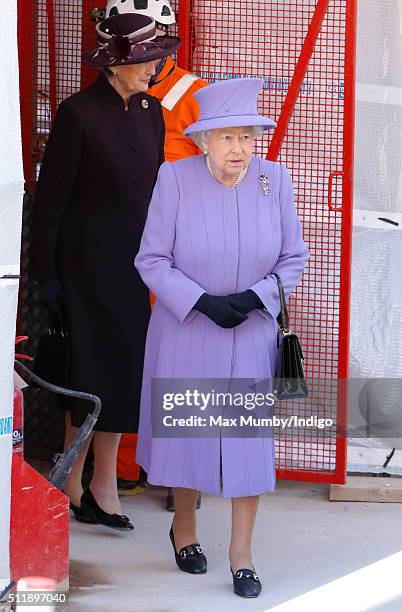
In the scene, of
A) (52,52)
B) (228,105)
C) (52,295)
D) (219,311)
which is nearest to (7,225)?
(219,311)

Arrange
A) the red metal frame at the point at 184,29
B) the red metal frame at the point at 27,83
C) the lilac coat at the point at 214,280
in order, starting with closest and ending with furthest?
the lilac coat at the point at 214,280 < the red metal frame at the point at 184,29 < the red metal frame at the point at 27,83

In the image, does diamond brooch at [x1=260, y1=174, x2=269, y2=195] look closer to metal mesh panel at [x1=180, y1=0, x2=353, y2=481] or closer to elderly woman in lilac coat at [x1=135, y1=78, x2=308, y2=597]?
elderly woman in lilac coat at [x1=135, y1=78, x2=308, y2=597]

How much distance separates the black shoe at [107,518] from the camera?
516 cm

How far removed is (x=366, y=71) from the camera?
19.1 ft

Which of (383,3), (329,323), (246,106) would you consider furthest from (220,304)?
(383,3)

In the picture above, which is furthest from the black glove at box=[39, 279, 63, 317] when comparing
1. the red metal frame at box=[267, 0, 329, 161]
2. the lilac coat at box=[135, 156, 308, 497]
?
the red metal frame at box=[267, 0, 329, 161]

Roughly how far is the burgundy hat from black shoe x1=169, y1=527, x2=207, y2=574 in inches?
69.2

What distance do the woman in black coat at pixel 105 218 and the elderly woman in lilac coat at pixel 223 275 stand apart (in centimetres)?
60

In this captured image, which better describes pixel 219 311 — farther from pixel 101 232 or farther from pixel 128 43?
pixel 128 43

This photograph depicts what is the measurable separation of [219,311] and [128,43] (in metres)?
1.21

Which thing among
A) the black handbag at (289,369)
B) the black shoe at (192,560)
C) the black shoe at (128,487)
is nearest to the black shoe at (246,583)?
the black shoe at (192,560)

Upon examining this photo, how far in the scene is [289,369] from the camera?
14.2ft

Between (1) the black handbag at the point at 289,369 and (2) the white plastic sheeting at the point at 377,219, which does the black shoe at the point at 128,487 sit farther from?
(1) the black handbag at the point at 289,369

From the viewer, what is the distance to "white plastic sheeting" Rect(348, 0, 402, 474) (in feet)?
19.0
